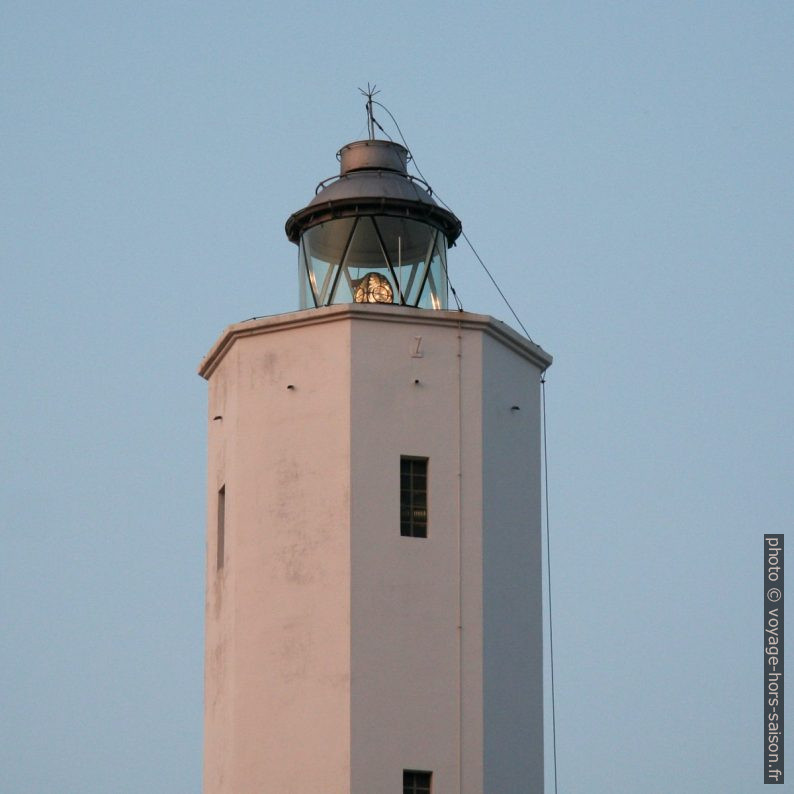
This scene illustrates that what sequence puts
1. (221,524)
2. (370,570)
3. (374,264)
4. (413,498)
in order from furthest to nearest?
(374,264) < (221,524) < (413,498) < (370,570)

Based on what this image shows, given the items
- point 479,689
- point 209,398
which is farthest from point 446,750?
→ point 209,398

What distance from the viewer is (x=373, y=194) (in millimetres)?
28547

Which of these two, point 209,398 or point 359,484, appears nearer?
point 359,484

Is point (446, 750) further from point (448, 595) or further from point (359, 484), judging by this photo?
point (359, 484)

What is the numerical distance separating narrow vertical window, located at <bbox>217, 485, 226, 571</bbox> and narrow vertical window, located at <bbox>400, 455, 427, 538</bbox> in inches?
110

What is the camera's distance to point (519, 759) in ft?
89.3

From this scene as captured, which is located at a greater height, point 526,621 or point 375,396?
point 375,396

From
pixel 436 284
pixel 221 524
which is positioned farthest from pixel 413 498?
pixel 436 284

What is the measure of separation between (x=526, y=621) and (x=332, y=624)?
122 inches

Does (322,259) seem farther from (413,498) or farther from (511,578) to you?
(511,578)

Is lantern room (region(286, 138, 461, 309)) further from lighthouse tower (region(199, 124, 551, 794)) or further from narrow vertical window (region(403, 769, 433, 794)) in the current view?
narrow vertical window (region(403, 769, 433, 794))

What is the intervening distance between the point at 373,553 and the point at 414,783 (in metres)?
3.09

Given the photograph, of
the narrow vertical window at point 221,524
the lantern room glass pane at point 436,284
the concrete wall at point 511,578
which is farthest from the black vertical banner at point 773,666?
the narrow vertical window at point 221,524

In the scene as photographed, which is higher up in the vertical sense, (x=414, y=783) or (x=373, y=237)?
(x=373, y=237)
